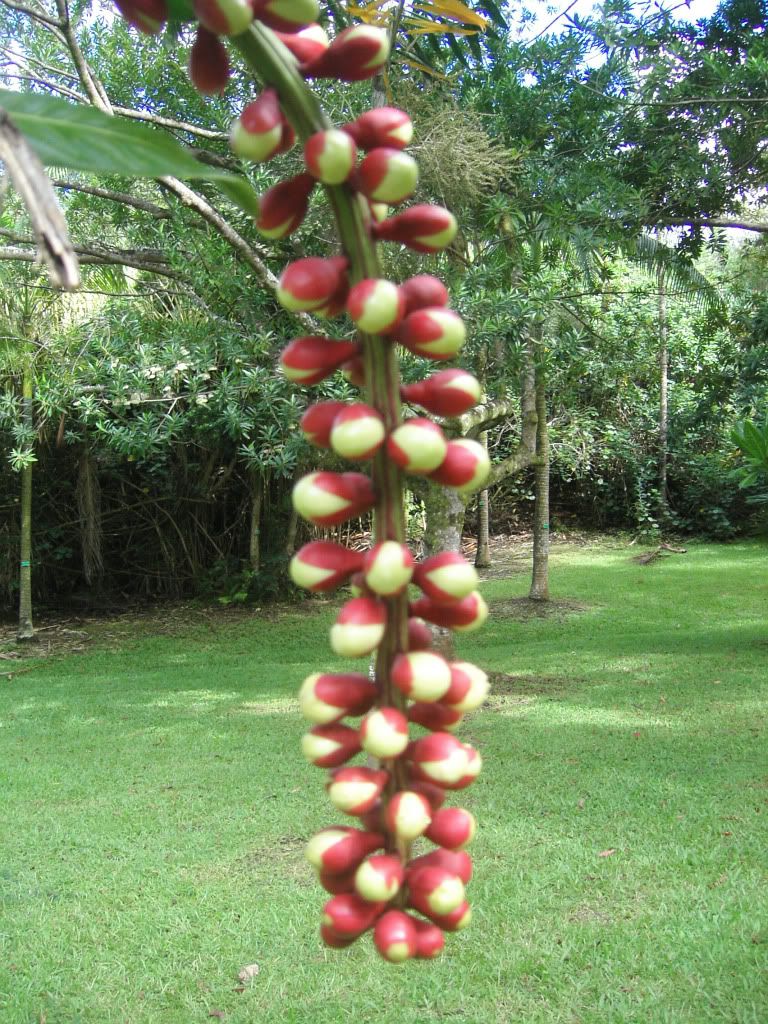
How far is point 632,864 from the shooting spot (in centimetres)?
405

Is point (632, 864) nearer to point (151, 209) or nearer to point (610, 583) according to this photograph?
point (151, 209)

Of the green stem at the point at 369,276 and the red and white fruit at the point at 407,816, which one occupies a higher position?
the green stem at the point at 369,276

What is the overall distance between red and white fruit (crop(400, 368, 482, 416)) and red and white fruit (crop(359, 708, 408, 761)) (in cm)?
19

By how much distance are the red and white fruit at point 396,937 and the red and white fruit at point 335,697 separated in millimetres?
124

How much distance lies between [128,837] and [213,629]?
5.81 meters

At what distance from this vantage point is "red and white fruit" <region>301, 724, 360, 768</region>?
57cm

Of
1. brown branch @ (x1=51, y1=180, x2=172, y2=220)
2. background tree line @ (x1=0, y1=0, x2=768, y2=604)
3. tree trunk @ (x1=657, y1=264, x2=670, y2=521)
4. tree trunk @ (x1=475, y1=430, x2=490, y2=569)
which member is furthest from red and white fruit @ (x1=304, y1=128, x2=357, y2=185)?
tree trunk @ (x1=657, y1=264, x2=670, y2=521)

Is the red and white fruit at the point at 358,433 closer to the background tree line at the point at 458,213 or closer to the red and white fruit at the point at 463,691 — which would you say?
the red and white fruit at the point at 463,691

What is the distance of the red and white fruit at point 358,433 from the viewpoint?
50 centimetres

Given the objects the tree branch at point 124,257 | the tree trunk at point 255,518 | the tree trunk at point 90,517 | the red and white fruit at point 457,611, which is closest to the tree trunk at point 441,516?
the tree branch at point 124,257

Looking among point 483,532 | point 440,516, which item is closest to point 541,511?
point 483,532

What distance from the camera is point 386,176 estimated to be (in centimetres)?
51

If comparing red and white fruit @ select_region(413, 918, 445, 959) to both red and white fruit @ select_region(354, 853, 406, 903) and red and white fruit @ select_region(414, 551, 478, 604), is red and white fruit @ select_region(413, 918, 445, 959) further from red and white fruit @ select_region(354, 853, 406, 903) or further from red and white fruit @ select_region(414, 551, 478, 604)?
red and white fruit @ select_region(414, 551, 478, 604)

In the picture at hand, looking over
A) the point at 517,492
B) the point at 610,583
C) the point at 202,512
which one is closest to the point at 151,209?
the point at 202,512
